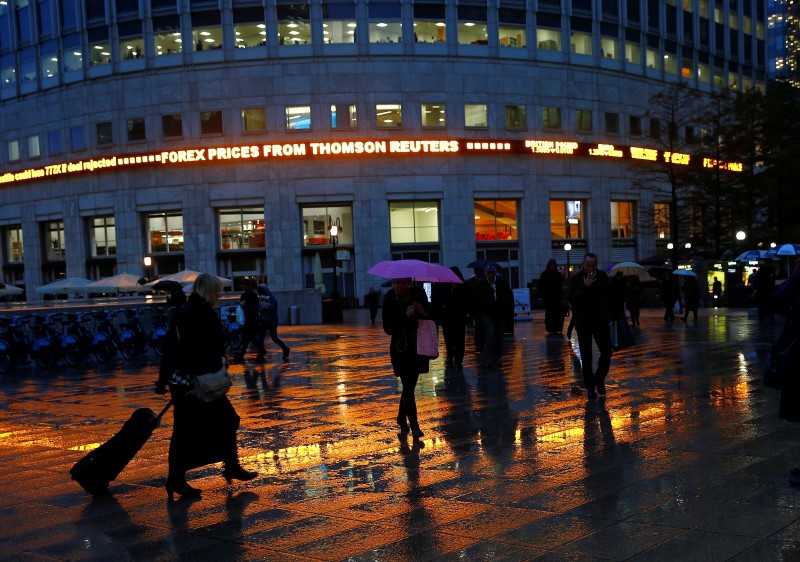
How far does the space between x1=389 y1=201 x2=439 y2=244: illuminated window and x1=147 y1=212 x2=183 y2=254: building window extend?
12.6 metres

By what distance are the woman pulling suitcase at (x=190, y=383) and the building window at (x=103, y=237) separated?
5073 centimetres

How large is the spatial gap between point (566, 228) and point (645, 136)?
29.6ft

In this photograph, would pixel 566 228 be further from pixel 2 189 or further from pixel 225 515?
pixel 225 515

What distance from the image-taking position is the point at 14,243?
62.1 m

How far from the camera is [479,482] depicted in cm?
772

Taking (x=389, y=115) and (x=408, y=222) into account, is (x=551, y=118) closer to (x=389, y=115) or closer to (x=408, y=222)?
(x=389, y=115)

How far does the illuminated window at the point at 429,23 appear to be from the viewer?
5375 cm

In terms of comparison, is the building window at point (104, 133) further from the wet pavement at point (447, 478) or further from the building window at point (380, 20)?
the wet pavement at point (447, 478)

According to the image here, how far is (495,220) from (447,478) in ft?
158

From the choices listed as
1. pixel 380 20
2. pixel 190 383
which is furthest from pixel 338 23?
pixel 190 383

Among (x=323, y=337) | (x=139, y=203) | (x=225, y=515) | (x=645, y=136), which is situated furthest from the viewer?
(x=645, y=136)

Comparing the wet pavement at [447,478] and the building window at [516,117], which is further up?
the building window at [516,117]

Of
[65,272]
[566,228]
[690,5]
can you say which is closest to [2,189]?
[65,272]

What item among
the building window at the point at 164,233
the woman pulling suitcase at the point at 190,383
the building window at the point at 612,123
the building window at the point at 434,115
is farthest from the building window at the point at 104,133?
the woman pulling suitcase at the point at 190,383
